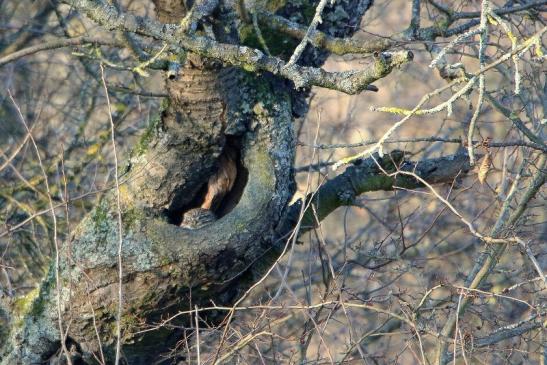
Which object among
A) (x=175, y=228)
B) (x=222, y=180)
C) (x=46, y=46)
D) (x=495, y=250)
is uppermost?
(x=46, y=46)

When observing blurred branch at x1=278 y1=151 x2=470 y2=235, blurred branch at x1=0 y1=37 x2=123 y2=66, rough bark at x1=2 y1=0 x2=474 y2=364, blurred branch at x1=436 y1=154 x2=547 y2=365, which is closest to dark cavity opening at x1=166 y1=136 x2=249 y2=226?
rough bark at x1=2 y1=0 x2=474 y2=364

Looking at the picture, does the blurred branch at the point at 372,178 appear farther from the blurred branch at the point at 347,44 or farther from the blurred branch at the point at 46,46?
the blurred branch at the point at 46,46

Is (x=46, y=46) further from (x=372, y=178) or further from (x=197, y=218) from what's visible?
(x=372, y=178)

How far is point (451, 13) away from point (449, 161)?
74 centimetres

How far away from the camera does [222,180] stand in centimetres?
421

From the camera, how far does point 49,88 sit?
283 inches

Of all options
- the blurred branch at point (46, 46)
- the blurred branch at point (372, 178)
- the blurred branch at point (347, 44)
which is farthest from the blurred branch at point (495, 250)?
the blurred branch at point (46, 46)

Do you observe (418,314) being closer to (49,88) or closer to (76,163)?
(76,163)

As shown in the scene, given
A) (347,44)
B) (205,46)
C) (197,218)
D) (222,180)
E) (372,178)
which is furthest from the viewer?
(372,178)

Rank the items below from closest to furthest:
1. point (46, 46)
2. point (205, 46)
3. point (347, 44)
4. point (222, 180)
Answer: point (205, 46) < point (46, 46) < point (347, 44) < point (222, 180)

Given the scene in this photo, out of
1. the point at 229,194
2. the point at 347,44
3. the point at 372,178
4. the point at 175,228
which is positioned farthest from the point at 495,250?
the point at 175,228

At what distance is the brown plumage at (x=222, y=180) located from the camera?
420cm

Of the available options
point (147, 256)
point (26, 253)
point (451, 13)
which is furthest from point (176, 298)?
point (26, 253)

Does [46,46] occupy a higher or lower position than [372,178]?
higher
